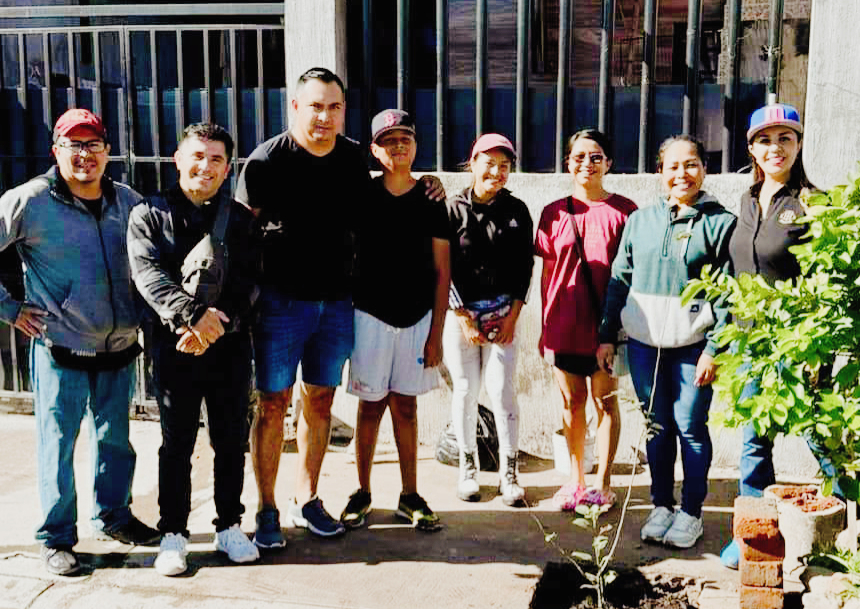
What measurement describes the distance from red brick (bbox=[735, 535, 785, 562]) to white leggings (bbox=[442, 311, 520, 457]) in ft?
5.37

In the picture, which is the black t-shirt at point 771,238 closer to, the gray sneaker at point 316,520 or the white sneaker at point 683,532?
the white sneaker at point 683,532

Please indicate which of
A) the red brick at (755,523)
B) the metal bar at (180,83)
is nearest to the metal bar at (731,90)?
the red brick at (755,523)

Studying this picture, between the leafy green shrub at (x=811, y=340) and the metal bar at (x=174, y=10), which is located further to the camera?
the metal bar at (x=174, y=10)

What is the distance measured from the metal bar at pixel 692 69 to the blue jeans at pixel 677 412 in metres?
1.78

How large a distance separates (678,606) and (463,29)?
3.92 metres

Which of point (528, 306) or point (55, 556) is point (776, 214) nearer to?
point (528, 306)

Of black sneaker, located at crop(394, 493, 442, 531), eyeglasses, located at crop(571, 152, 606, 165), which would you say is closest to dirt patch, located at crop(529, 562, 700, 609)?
black sneaker, located at crop(394, 493, 442, 531)

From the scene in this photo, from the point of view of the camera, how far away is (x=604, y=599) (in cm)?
396

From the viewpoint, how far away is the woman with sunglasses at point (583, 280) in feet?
15.7

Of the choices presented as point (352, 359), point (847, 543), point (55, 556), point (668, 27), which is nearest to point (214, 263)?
point (352, 359)

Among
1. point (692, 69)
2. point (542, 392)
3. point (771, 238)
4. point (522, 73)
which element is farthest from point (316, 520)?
point (692, 69)

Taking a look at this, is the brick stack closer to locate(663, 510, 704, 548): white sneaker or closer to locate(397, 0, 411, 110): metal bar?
locate(663, 510, 704, 548): white sneaker

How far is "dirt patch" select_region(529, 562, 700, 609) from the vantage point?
3975mm

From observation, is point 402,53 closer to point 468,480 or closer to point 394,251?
point 394,251
